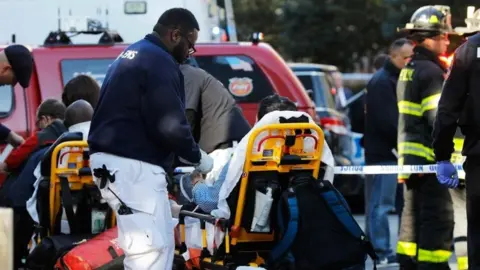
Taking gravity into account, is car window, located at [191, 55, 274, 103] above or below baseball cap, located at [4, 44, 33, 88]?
below

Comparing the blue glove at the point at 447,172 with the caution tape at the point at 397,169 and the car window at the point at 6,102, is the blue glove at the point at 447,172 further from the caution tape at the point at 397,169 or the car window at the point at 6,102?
the car window at the point at 6,102

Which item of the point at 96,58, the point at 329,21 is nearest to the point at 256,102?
the point at 96,58

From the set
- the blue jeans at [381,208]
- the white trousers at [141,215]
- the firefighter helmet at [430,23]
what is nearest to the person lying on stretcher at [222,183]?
the white trousers at [141,215]

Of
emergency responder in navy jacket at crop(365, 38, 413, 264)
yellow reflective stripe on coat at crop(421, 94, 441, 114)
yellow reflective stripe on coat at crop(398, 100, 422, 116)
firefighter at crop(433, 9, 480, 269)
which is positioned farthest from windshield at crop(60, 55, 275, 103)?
firefighter at crop(433, 9, 480, 269)

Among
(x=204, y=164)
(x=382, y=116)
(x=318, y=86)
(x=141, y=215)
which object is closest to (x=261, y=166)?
(x=204, y=164)

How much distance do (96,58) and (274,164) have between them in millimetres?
3329

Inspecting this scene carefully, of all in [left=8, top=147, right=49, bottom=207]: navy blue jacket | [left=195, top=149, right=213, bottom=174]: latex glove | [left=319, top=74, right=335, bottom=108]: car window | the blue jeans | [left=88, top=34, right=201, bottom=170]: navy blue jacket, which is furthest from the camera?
[left=319, top=74, right=335, bottom=108]: car window

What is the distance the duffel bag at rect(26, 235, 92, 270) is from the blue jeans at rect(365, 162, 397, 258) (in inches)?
137

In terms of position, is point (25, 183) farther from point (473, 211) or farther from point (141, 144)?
point (473, 211)

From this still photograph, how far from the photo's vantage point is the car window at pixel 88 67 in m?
10.4

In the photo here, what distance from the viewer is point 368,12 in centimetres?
3497

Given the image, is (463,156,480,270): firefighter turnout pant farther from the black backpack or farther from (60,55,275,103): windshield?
(60,55,275,103): windshield

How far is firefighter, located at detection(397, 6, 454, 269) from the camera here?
8.65 m

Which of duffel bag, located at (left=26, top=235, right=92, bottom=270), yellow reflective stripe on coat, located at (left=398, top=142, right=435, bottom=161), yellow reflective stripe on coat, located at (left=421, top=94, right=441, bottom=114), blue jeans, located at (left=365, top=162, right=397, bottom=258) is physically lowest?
blue jeans, located at (left=365, top=162, right=397, bottom=258)
